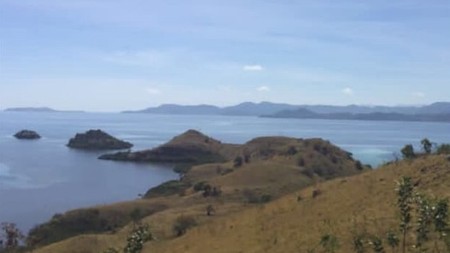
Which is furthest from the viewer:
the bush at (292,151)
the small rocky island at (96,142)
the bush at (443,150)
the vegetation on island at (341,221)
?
the small rocky island at (96,142)

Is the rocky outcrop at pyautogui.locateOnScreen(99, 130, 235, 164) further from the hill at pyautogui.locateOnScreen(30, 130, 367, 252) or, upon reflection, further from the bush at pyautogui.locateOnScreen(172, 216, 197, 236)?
the bush at pyautogui.locateOnScreen(172, 216, 197, 236)

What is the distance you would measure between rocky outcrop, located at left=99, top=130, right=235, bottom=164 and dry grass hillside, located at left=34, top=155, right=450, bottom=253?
114 metres

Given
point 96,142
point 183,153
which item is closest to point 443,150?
point 183,153

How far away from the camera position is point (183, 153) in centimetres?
14375

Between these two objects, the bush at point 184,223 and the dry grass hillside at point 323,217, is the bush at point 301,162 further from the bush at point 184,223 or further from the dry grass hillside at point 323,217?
the dry grass hillside at point 323,217

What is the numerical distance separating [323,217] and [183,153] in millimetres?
125558

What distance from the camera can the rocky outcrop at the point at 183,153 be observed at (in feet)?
459

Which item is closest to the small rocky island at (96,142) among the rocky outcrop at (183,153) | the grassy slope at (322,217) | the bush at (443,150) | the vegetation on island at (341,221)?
the rocky outcrop at (183,153)

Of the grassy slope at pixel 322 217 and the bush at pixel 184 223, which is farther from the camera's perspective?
the bush at pixel 184 223

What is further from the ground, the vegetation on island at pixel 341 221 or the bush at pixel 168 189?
the vegetation on island at pixel 341 221

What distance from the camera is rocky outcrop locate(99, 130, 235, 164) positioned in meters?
140

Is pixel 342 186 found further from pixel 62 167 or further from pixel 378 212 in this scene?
pixel 62 167

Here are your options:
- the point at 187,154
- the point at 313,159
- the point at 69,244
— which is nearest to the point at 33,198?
the point at 313,159

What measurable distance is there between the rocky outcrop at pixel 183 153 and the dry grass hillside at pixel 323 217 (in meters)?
114
